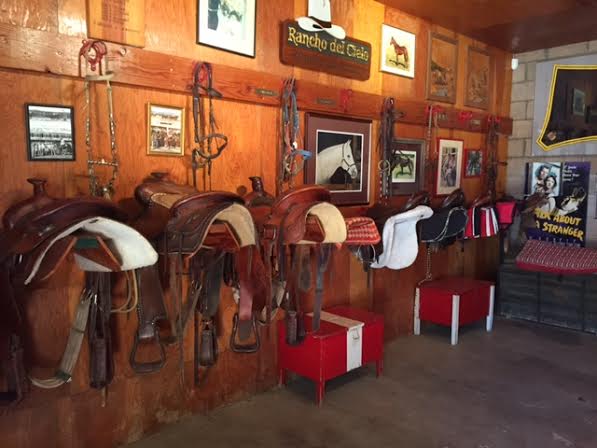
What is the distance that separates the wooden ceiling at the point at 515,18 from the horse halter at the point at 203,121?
73.7 inches

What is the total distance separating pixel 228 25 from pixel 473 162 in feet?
10.7

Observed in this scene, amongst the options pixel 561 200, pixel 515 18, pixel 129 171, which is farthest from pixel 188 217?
pixel 561 200

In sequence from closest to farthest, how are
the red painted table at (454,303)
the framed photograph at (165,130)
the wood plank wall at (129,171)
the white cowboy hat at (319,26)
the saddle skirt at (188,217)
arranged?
the saddle skirt at (188,217)
the wood plank wall at (129,171)
the framed photograph at (165,130)
the white cowboy hat at (319,26)
the red painted table at (454,303)

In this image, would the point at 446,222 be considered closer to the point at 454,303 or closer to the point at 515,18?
the point at 454,303

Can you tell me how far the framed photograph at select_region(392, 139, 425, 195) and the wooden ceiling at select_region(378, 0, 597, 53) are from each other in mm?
1098

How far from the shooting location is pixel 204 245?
240 cm

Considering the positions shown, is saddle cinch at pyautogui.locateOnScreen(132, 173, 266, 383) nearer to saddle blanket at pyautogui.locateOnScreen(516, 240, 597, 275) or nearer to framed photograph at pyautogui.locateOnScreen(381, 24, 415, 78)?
framed photograph at pyautogui.locateOnScreen(381, 24, 415, 78)

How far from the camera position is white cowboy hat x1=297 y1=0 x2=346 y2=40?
130 inches

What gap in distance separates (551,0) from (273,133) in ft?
8.24

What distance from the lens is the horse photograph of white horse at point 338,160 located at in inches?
145

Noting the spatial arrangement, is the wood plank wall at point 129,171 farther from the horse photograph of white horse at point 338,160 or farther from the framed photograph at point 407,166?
the framed photograph at point 407,166

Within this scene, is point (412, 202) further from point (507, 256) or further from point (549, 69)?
point (549, 69)

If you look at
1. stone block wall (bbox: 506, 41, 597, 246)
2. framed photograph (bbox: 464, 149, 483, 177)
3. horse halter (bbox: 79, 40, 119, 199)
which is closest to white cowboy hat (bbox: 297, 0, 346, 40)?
horse halter (bbox: 79, 40, 119, 199)

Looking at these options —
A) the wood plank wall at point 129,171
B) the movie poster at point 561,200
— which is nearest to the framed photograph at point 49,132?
the wood plank wall at point 129,171
